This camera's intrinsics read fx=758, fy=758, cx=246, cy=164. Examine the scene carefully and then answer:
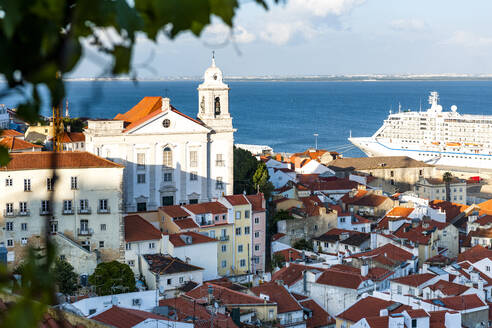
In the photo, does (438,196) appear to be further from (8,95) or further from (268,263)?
(8,95)

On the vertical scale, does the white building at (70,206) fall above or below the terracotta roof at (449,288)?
above

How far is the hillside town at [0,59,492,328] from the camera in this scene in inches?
712

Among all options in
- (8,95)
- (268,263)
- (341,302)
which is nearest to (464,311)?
(341,302)

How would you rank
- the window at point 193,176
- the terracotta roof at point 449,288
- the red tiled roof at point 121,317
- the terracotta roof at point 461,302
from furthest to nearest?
the window at point 193,176 < the terracotta roof at point 449,288 < the terracotta roof at point 461,302 < the red tiled roof at point 121,317

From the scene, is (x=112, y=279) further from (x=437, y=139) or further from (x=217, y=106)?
(x=437, y=139)

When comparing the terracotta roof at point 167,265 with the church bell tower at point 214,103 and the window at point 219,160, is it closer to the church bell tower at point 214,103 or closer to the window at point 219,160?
the window at point 219,160

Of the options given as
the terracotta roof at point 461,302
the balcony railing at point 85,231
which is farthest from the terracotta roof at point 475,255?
the balcony railing at point 85,231

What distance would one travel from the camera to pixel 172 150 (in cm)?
2970

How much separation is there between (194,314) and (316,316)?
15.2 ft

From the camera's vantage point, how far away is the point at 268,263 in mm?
26609

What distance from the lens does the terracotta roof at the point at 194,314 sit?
15432 millimetres

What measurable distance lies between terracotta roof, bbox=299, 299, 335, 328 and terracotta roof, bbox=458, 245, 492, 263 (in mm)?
6455

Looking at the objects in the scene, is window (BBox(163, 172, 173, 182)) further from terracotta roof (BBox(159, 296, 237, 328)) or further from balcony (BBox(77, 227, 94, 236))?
terracotta roof (BBox(159, 296, 237, 328))

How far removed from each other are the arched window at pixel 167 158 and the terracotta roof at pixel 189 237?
20.7 feet
